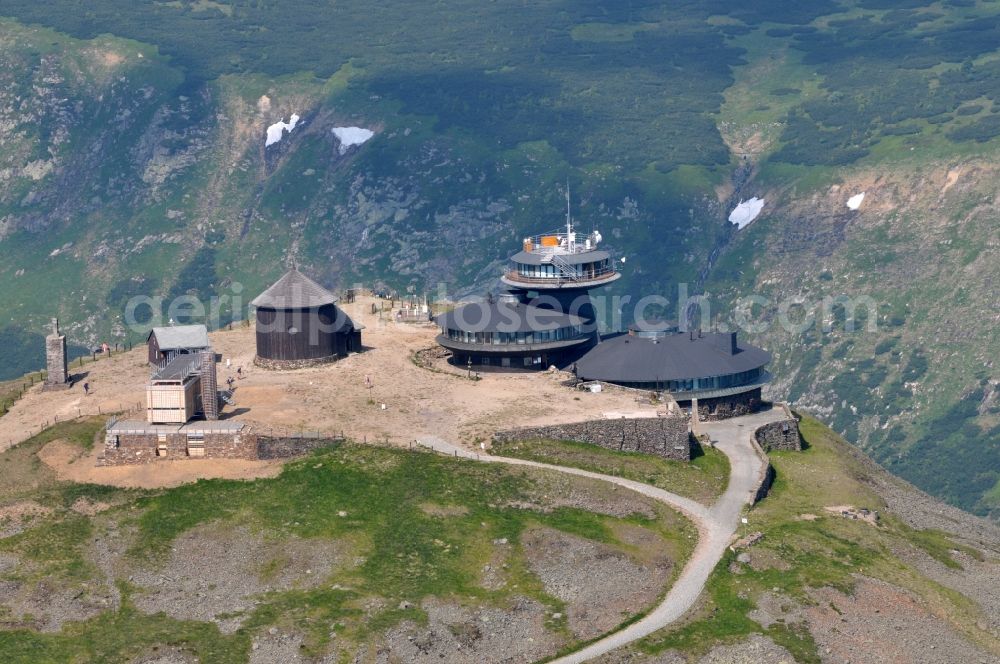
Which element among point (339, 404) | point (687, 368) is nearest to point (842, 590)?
point (687, 368)

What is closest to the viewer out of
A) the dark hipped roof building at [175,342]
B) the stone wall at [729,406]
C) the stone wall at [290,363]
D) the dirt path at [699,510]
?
the dirt path at [699,510]

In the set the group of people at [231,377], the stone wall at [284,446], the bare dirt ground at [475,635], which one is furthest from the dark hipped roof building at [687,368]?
the bare dirt ground at [475,635]

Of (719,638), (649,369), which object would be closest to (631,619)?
(719,638)

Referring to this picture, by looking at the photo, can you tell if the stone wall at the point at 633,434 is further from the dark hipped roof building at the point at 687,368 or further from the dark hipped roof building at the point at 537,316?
the dark hipped roof building at the point at 537,316

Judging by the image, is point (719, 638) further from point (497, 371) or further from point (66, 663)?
point (497, 371)

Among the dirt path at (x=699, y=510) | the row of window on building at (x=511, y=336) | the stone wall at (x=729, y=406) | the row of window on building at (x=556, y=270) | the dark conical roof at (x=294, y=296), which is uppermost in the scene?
the row of window on building at (x=556, y=270)

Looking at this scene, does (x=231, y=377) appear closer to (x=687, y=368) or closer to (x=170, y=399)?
(x=170, y=399)
